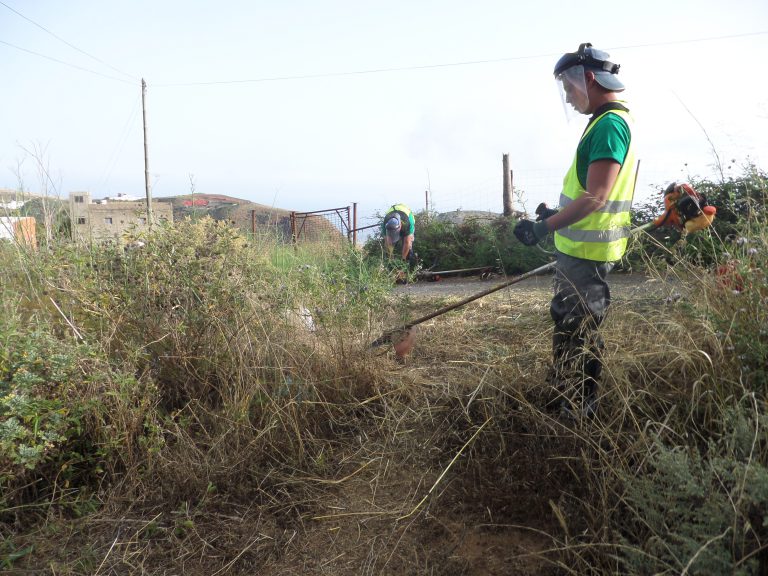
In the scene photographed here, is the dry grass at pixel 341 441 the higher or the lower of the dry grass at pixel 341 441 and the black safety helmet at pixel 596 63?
the lower

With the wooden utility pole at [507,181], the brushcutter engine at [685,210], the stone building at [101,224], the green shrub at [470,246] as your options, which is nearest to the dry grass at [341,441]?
the brushcutter engine at [685,210]

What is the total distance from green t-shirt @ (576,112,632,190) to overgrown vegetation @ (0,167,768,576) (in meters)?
0.56

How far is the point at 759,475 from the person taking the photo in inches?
64.5

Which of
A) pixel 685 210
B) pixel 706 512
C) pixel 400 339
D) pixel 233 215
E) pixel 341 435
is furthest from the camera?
pixel 233 215

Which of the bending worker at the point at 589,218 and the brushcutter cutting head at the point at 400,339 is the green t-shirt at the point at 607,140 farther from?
the brushcutter cutting head at the point at 400,339

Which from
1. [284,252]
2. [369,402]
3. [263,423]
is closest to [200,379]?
[263,423]

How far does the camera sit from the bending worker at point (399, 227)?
8766 mm

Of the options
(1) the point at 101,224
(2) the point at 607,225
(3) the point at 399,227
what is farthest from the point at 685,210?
(3) the point at 399,227

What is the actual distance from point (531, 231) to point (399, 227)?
5.81m

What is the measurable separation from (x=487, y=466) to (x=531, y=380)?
540mm

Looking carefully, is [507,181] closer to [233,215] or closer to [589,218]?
[233,215]

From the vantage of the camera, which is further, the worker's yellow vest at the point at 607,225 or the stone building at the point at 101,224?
the stone building at the point at 101,224

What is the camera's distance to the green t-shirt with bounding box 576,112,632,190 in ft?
8.78

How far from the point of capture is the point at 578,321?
2828 mm
